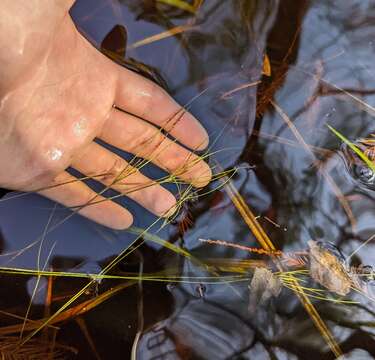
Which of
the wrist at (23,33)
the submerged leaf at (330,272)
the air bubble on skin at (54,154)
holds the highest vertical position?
the wrist at (23,33)

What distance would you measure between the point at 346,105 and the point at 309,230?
0.60 m

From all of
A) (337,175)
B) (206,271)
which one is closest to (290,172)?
(337,175)

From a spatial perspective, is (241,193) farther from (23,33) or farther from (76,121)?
A: (23,33)

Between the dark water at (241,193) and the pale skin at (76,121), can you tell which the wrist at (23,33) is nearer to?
the pale skin at (76,121)

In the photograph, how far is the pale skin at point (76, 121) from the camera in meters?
1.98

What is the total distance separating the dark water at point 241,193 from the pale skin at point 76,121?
95 mm

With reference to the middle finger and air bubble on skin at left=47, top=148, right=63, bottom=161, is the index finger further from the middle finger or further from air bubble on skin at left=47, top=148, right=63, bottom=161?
air bubble on skin at left=47, top=148, right=63, bottom=161

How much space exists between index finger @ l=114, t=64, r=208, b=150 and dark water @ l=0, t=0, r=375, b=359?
78 mm

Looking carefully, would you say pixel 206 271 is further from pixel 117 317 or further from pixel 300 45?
pixel 300 45

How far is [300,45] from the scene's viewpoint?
2340mm

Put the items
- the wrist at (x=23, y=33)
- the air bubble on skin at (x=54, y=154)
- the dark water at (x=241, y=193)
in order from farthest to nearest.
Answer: the dark water at (x=241, y=193)
the air bubble on skin at (x=54, y=154)
the wrist at (x=23, y=33)

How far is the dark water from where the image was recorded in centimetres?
225

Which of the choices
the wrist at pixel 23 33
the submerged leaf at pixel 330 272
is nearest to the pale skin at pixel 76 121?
the wrist at pixel 23 33

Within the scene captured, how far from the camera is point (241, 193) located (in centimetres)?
230
